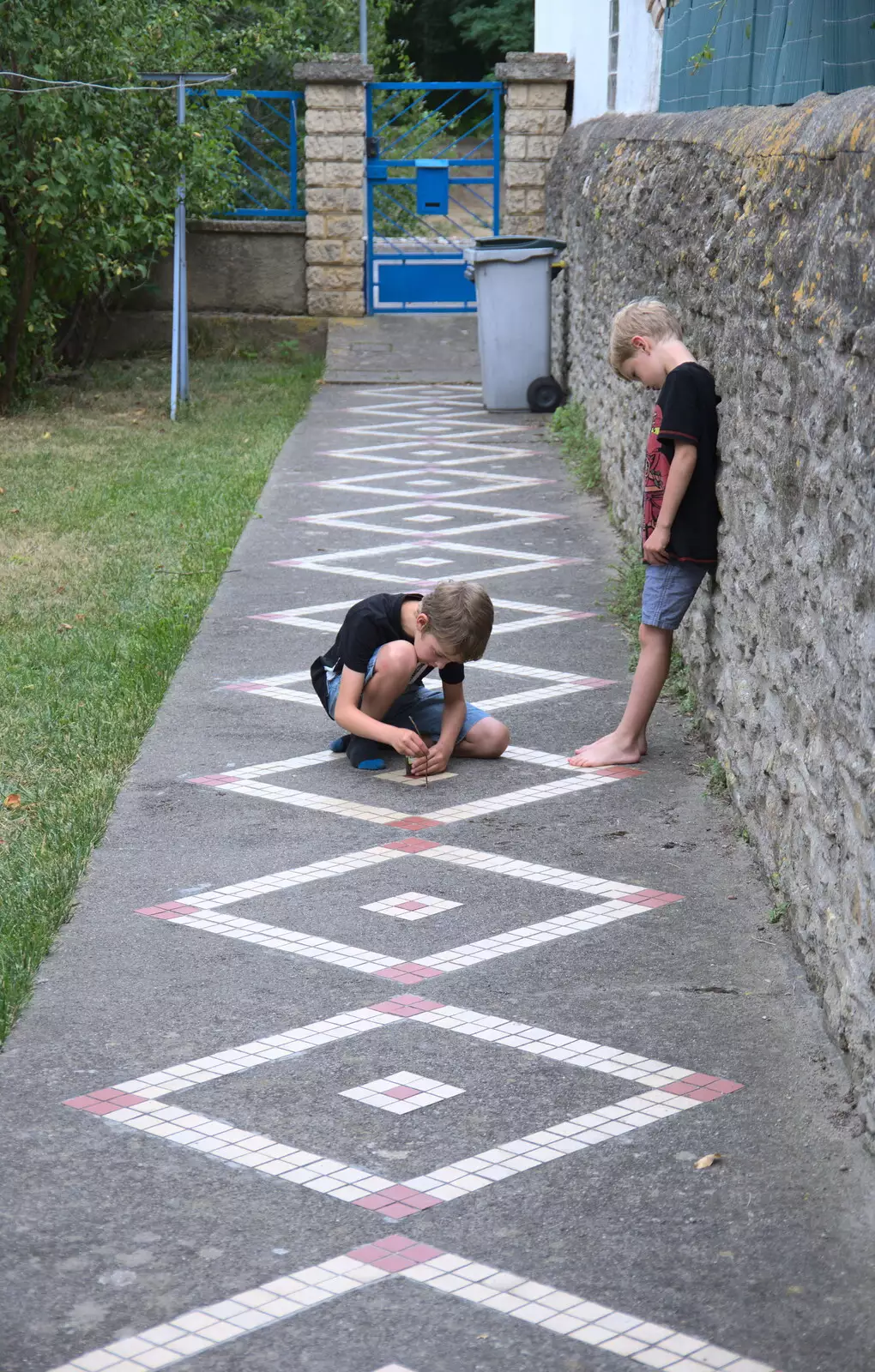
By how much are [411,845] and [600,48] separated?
10521 millimetres

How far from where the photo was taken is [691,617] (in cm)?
592

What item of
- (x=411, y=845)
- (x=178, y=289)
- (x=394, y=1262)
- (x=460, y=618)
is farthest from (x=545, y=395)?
(x=394, y=1262)

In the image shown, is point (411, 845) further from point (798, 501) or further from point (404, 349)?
point (404, 349)

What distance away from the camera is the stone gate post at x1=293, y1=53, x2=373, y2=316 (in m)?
17.0

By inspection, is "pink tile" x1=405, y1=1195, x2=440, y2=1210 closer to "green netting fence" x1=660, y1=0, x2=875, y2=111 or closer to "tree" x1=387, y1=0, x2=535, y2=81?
"green netting fence" x1=660, y1=0, x2=875, y2=111

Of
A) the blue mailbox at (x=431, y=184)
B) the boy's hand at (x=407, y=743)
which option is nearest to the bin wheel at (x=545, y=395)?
the blue mailbox at (x=431, y=184)

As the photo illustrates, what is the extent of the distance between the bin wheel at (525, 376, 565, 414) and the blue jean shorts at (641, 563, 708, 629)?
883cm

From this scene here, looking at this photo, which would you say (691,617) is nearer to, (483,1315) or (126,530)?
(483,1315)

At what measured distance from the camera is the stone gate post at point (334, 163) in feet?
55.9

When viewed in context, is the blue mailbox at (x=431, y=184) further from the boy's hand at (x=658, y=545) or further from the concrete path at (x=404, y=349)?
the boy's hand at (x=658, y=545)

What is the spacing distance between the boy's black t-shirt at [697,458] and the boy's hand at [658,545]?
0.13ft

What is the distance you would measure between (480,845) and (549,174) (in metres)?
13.2

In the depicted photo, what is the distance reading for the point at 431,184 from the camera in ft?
57.7

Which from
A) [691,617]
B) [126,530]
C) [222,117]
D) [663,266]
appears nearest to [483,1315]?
[691,617]
